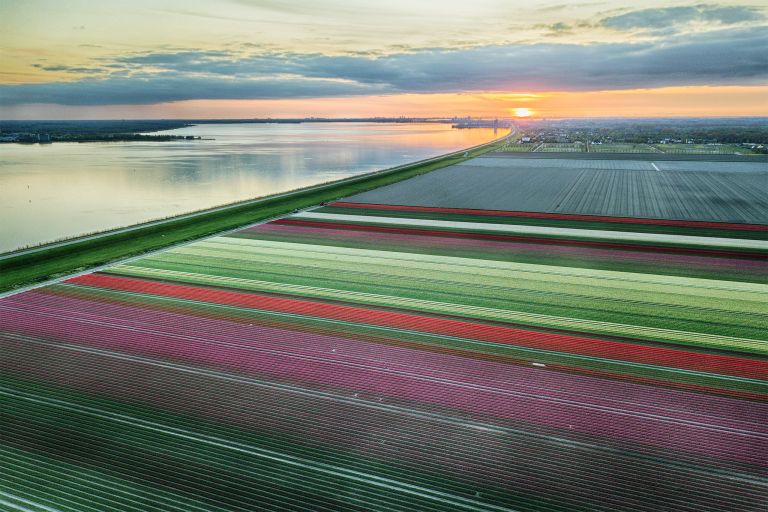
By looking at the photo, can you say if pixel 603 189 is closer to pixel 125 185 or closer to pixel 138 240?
pixel 138 240

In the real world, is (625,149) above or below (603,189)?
above

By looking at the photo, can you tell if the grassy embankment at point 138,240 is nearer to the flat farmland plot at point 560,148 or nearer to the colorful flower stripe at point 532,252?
the colorful flower stripe at point 532,252

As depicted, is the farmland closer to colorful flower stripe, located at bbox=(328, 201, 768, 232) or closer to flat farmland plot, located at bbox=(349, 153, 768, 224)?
colorful flower stripe, located at bbox=(328, 201, 768, 232)

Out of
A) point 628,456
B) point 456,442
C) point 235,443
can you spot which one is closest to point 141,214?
point 235,443

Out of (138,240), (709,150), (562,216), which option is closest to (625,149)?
(709,150)

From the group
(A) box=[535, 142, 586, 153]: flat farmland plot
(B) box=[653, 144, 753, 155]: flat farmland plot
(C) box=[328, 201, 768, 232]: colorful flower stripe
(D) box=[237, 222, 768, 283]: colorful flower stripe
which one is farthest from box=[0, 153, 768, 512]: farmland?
(A) box=[535, 142, 586, 153]: flat farmland plot
